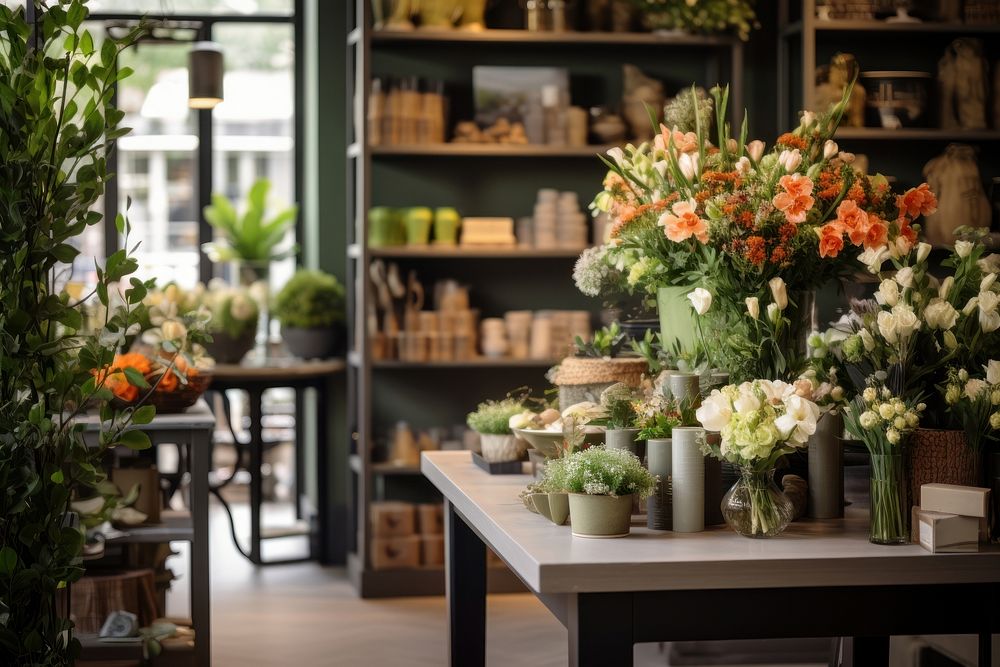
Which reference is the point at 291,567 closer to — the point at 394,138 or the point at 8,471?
the point at 394,138

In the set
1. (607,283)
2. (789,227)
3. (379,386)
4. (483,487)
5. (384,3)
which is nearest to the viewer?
(789,227)

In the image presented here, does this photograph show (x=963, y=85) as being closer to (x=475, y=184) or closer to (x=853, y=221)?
(x=475, y=184)

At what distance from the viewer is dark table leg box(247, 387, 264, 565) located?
6.05m

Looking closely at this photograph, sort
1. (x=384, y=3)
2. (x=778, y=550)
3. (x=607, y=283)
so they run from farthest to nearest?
(x=384, y=3)
(x=607, y=283)
(x=778, y=550)

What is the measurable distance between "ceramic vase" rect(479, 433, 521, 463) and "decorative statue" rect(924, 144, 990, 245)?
3.05m

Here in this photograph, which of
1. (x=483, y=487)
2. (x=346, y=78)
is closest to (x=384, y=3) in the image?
(x=346, y=78)

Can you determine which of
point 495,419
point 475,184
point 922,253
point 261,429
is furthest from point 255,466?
point 922,253

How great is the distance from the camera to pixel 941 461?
2152mm

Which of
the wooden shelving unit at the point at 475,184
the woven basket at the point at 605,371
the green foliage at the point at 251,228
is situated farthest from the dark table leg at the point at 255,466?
the woven basket at the point at 605,371

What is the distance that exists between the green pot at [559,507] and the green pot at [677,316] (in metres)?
0.58

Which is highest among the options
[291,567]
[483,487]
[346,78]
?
[346,78]

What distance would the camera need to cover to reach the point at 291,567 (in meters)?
6.21

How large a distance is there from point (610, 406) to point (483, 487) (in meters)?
0.39

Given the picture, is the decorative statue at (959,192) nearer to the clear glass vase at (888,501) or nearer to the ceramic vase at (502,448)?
the ceramic vase at (502,448)
